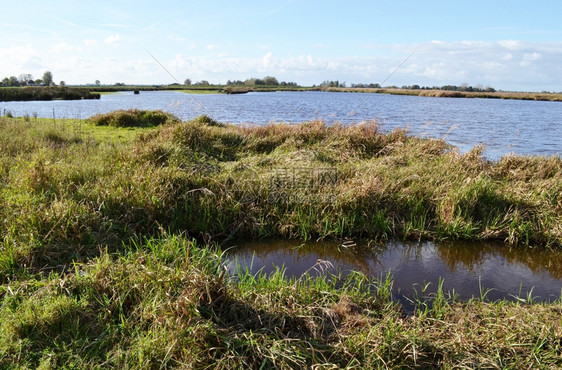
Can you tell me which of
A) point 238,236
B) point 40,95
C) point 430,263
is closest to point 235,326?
point 238,236

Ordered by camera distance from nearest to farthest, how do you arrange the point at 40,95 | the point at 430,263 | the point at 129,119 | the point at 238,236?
the point at 430,263
the point at 238,236
the point at 129,119
the point at 40,95

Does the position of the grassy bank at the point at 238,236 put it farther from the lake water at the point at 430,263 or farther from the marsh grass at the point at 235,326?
the lake water at the point at 430,263

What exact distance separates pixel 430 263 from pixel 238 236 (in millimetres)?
3140

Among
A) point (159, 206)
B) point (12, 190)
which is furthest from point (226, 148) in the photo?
point (12, 190)

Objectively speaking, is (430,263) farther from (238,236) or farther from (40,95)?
(40,95)

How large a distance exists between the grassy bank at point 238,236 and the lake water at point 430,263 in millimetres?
298

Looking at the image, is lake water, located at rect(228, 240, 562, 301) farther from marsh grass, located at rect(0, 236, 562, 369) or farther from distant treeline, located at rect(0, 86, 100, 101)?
distant treeline, located at rect(0, 86, 100, 101)

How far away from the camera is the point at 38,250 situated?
4750 millimetres

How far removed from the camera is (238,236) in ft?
21.1

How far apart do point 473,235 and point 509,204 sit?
3.91ft

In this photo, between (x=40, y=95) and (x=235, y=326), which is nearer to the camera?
(x=235, y=326)

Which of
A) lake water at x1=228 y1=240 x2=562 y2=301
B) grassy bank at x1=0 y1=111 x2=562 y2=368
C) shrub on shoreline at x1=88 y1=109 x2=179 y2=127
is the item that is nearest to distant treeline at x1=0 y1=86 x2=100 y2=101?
shrub on shoreline at x1=88 y1=109 x2=179 y2=127

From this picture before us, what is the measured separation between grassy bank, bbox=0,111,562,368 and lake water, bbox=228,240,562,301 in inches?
11.7

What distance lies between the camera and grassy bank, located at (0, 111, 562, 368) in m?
3.33
